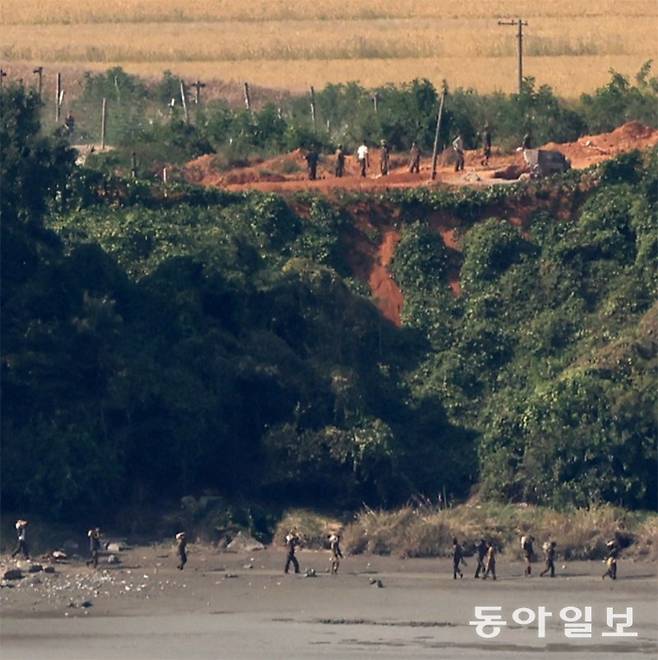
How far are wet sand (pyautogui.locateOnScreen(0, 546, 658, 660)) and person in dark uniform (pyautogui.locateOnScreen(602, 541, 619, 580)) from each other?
0.47 ft

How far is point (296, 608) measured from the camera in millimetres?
29031

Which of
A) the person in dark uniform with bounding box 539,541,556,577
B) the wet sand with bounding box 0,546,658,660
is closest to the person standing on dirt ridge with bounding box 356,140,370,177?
the wet sand with bounding box 0,546,658,660

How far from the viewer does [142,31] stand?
7694 centimetres

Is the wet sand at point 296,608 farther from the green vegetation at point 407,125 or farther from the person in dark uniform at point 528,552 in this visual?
the green vegetation at point 407,125

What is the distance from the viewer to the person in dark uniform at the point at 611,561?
31406 mm

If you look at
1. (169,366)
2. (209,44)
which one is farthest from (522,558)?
(209,44)

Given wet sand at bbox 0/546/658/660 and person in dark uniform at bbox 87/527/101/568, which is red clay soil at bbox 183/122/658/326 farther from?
person in dark uniform at bbox 87/527/101/568

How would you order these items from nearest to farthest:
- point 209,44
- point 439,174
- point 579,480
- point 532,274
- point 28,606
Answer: point 28,606, point 579,480, point 532,274, point 439,174, point 209,44

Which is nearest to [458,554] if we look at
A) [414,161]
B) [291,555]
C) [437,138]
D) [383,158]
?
[291,555]

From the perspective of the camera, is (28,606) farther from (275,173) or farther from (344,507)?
(275,173)

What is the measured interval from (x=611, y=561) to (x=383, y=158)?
1694 cm

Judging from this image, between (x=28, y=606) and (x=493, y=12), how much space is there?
51.2m

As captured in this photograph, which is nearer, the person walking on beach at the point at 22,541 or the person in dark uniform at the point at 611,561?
the person in dark uniform at the point at 611,561

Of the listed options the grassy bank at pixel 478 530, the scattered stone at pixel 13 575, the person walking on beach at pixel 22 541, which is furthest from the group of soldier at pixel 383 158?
the scattered stone at pixel 13 575
